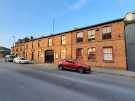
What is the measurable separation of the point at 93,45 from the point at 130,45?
7.17 m

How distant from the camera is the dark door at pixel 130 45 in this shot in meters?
27.0

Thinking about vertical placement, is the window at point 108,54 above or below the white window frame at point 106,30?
below

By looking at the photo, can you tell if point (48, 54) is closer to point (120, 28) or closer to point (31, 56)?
point (31, 56)

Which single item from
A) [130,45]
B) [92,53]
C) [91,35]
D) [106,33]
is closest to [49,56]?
[92,53]

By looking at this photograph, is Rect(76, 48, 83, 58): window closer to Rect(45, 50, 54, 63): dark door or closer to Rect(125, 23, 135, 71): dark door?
Rect(45, 50, 54, 63): dark door

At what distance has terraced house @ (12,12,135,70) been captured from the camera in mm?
28547

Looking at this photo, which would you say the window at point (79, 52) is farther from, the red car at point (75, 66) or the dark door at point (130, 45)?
the dark door at point (130, 45)

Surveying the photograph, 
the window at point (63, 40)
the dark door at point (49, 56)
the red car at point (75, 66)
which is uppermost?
the window at point (63, 40)

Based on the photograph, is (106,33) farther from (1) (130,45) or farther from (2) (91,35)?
(1) (130,45)

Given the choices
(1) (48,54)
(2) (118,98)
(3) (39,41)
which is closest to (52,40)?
(1) (48,54)

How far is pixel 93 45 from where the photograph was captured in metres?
33.3

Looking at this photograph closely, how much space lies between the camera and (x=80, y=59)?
119 feet

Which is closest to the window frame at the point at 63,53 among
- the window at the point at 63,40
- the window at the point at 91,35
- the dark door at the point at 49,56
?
the window at the point at 63,40

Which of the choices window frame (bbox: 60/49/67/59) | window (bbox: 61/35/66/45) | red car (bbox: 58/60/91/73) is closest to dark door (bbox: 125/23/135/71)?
red car (bbox: 58/60/91/73)
